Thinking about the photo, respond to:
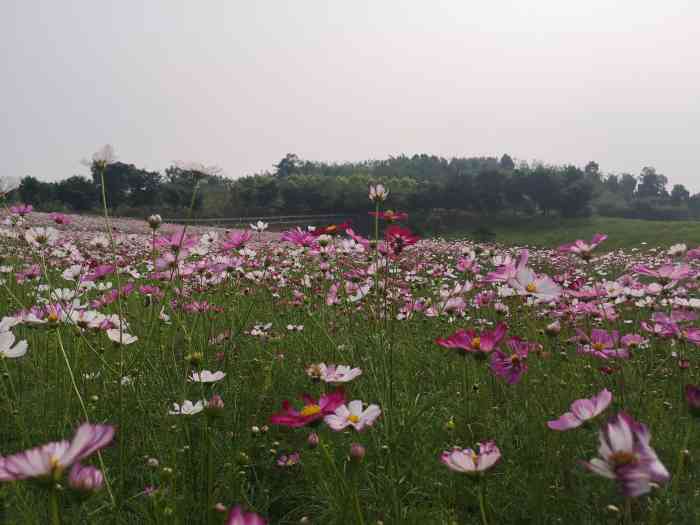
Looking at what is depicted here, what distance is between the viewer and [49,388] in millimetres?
1741

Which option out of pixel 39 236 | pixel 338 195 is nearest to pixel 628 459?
pixel 39 236

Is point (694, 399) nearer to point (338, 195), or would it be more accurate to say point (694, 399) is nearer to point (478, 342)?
point (478, 342)

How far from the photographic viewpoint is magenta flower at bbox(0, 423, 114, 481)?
0.52 metres

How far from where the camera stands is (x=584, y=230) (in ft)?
93.0

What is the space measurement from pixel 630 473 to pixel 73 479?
2.09 ft

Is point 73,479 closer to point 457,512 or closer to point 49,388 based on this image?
point 457,512

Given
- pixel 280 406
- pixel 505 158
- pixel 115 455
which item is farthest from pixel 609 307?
pixel 505 158

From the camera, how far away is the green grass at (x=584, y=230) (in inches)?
744

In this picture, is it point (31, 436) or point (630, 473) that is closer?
point (630, 473)

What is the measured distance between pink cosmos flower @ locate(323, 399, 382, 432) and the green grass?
727 inches

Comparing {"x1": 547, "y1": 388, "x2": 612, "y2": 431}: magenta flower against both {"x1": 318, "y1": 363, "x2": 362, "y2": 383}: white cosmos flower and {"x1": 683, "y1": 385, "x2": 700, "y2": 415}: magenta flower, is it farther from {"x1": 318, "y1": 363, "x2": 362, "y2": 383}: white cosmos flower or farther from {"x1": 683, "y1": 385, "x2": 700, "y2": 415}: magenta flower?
{"x1": 318, "y1": 363, "x2": 362, "y2": 383}: white cosmos flower

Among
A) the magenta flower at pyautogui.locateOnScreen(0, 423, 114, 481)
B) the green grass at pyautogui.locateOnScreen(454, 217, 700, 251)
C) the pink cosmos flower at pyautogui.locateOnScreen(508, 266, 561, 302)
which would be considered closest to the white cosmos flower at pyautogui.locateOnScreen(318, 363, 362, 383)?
the pink cosmos flower at pyautogui.locateOnScreen(508, 266, 561, 302)

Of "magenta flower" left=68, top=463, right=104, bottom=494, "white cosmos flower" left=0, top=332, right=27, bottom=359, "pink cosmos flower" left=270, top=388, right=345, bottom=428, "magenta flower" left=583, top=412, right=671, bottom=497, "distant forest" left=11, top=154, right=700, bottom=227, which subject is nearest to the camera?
"magenta flower" left=583, top=412, right=671, bottom=497

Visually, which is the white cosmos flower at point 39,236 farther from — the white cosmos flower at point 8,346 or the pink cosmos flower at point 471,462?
the pink cosmos flower at point 471,462
